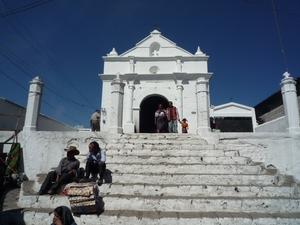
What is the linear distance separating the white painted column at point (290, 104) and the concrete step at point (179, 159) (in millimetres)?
2146

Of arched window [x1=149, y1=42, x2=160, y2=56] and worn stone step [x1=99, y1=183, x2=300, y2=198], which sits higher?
arched window [x1=149, y1=42, x2=160, y2=56]

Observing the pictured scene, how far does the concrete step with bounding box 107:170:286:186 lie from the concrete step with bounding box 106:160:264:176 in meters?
0.28

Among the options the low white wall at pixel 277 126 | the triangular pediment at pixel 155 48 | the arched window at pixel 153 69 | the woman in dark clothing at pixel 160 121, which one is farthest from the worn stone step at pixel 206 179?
the triangular pediment at pixel 155 48

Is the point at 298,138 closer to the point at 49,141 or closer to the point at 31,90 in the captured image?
the point at 49,141

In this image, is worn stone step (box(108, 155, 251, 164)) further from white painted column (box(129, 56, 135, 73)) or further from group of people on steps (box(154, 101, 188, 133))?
white painted column (box(129, 56, 135, 73))

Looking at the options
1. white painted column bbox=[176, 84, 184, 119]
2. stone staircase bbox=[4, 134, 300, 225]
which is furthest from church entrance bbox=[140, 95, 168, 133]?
stone staircase bbox=[4, 134, 300, 225]

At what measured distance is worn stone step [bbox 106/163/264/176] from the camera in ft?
15.9

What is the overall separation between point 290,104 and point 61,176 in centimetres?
685

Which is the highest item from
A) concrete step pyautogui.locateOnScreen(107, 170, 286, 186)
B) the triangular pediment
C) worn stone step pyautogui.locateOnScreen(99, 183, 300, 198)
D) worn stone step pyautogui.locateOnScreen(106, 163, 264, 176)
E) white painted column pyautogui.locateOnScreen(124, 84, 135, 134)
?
the triangular pediment

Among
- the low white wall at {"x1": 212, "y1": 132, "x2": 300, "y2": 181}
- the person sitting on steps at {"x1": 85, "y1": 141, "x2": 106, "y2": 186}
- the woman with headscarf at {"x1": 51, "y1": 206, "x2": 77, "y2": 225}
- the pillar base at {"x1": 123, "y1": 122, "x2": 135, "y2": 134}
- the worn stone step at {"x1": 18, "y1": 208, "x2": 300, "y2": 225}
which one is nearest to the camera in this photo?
the woman with headscarf at {"x1": 51, "y1": 206, "x2": 77, "y2": 225}

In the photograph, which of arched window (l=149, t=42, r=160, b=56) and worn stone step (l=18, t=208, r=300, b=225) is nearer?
worn stone step (l=18, t=208, r=300, b=225)

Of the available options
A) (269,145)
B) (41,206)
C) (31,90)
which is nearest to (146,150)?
(41,206)

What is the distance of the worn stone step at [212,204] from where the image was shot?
150 inches

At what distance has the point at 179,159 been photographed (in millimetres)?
5316
